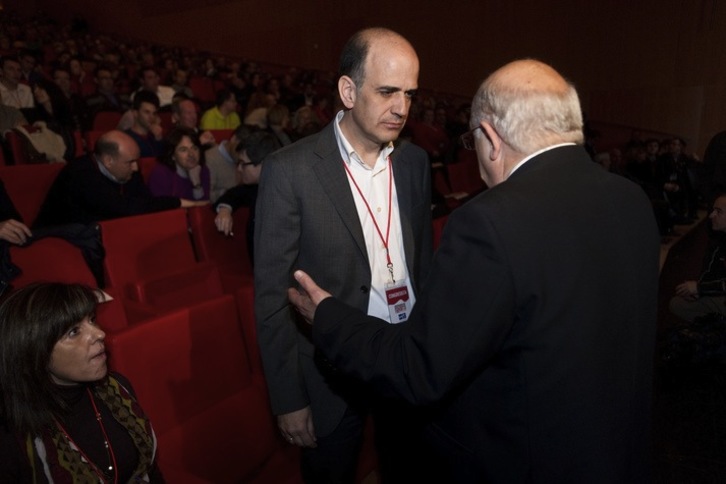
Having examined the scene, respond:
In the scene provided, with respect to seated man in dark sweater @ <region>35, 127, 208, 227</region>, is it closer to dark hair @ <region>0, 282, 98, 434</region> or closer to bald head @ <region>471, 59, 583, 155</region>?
dark hair @ <region>0, 282, 98, 434</region>

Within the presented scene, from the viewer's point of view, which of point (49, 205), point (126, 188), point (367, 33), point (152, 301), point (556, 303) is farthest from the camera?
point (126, 188)

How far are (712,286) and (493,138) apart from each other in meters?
3.03

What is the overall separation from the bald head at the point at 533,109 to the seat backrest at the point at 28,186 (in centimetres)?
358

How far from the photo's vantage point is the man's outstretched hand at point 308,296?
116 cm

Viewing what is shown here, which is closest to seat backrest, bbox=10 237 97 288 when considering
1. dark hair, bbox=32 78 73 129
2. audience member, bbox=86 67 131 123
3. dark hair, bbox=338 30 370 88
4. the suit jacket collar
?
the suit jacket collar

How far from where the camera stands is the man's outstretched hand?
1158mm

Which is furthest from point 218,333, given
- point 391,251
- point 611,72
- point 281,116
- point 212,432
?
point 611,72

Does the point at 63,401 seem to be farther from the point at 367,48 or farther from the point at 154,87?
the point at 154,87

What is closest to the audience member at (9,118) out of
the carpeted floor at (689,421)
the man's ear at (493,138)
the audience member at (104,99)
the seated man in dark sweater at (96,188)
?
the audience member at (104,99)

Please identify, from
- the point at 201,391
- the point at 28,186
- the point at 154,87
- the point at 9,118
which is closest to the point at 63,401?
the point at 201,391

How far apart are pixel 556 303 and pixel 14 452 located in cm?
132

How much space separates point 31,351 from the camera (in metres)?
1.35

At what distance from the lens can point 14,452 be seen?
4.13 ft

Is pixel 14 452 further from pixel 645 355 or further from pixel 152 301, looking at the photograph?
pixel 645 355
